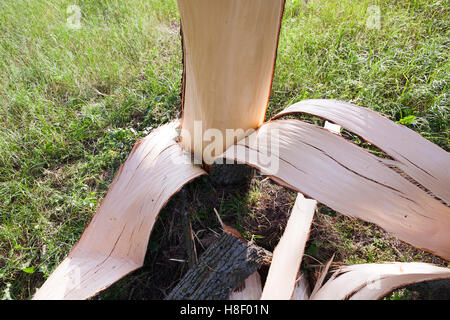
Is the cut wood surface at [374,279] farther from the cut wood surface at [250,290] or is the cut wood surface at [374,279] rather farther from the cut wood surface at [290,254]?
the cut wood surface at [250,290]

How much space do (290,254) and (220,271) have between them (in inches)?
12.1

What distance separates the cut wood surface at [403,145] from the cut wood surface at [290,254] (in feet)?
1.53

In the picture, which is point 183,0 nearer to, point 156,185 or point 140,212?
point 156,185

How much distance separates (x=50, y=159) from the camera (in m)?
1.82

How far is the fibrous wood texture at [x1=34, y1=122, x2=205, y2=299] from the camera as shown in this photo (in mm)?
1152

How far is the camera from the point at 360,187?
1061 millimetres

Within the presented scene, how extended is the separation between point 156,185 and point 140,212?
0.45ft

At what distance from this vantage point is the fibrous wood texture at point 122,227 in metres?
1.15

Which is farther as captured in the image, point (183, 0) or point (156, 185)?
point (156, 185)

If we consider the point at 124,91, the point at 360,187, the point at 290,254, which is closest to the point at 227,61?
the point at 360,187

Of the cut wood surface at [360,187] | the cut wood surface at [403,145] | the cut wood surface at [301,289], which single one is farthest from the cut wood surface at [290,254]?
the cut wood surface at [403,145]

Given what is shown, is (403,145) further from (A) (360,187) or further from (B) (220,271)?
(B) (220,271)

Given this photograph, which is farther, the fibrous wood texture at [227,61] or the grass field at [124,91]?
the grass field at [124,91]
